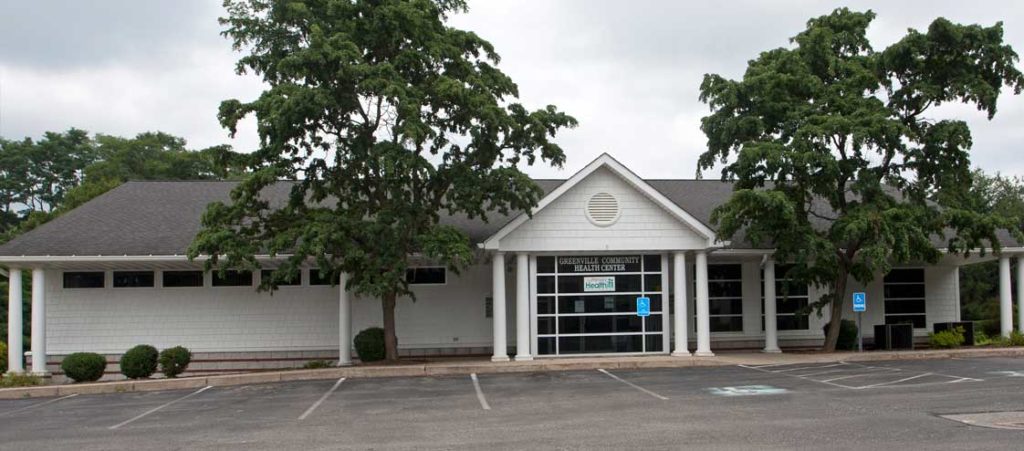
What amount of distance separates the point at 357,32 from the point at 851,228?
12.8 metres

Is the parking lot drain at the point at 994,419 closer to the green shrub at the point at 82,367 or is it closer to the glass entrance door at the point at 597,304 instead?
the glass entrance door at the point at 597,304

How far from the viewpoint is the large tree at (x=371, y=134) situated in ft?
68.2

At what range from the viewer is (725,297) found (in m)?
28.2

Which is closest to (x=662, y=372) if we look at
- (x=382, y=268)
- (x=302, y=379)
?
(x=382, y=268)

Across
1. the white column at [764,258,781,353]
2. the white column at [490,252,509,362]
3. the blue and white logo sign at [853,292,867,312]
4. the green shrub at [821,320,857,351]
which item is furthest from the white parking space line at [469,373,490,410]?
the green shrub at [821,320,857,351]

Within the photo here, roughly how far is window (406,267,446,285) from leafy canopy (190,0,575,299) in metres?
4.11

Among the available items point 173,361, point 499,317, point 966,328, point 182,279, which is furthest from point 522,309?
point 966,328

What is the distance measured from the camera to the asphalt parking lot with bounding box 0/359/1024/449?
11.8 metres

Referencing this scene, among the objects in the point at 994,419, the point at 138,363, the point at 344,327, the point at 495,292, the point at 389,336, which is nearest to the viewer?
the point at 994,419

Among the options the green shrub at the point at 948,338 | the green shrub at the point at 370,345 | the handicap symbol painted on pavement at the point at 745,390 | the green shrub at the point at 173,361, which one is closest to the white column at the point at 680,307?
the handicap symbol painted on pavement at the point at 745,390

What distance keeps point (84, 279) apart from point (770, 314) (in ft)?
64.6

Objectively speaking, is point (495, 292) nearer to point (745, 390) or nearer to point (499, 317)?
point (499, 317)

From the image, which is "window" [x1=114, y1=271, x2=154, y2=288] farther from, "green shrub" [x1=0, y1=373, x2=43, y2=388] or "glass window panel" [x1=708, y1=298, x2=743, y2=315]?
"glass window panel" [x1=708, y1=298, x2=743, y2=315]

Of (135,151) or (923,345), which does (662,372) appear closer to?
(923,345)
